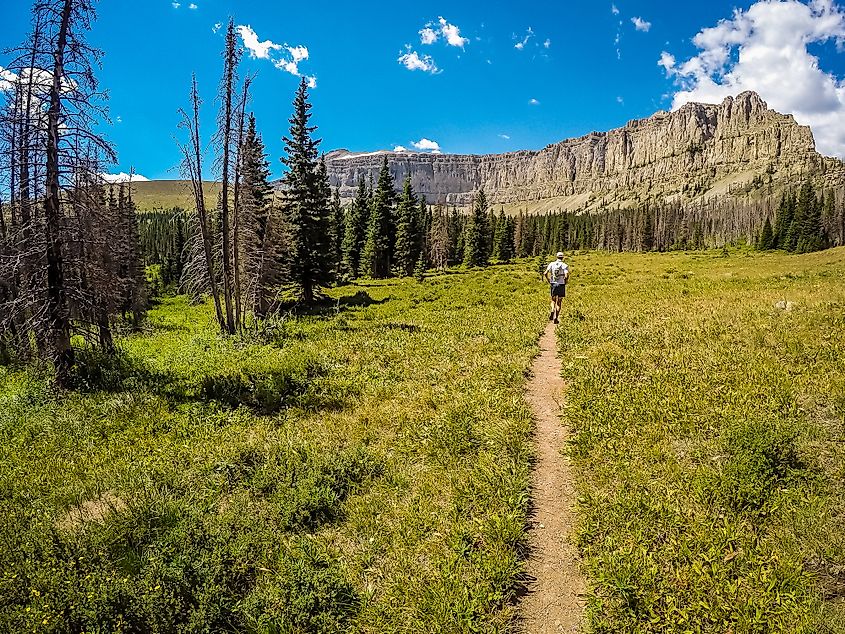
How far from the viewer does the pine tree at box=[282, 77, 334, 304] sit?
33.1 metres

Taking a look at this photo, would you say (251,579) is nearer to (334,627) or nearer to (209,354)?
(334,627)

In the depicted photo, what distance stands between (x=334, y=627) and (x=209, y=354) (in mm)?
15935

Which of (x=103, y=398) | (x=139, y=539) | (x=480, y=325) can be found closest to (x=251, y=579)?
(x=139, y=539)

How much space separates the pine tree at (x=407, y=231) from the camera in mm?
62594


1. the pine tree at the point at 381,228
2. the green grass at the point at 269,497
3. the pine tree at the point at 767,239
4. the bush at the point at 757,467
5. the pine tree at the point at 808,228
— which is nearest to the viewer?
the green grass at the point at 269,497

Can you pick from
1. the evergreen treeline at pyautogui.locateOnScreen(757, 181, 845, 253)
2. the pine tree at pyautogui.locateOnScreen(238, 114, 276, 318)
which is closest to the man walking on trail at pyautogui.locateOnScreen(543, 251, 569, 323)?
the pine tree at pyautogui.locateOnScreen(238, 114, 276, 318)

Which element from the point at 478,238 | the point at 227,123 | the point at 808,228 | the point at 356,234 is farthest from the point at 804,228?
the point at 227,123

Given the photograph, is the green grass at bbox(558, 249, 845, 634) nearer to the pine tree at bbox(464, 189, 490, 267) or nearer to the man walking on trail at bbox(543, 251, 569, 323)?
the man walking on trail at bbox(543, 251, 569, 323)

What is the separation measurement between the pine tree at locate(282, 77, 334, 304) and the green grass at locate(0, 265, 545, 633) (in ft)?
67.0

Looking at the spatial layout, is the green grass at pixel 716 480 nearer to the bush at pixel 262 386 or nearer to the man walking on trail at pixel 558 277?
the man walking on trail at pixel 558 277

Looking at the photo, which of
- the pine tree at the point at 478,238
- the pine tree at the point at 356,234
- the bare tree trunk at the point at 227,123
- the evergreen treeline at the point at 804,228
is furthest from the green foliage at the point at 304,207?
the evergreen treeline at the point at 804,228

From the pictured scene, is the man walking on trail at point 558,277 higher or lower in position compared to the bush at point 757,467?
higher

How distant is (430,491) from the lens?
22.2ft

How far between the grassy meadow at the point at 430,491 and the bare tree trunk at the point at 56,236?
1108mm
